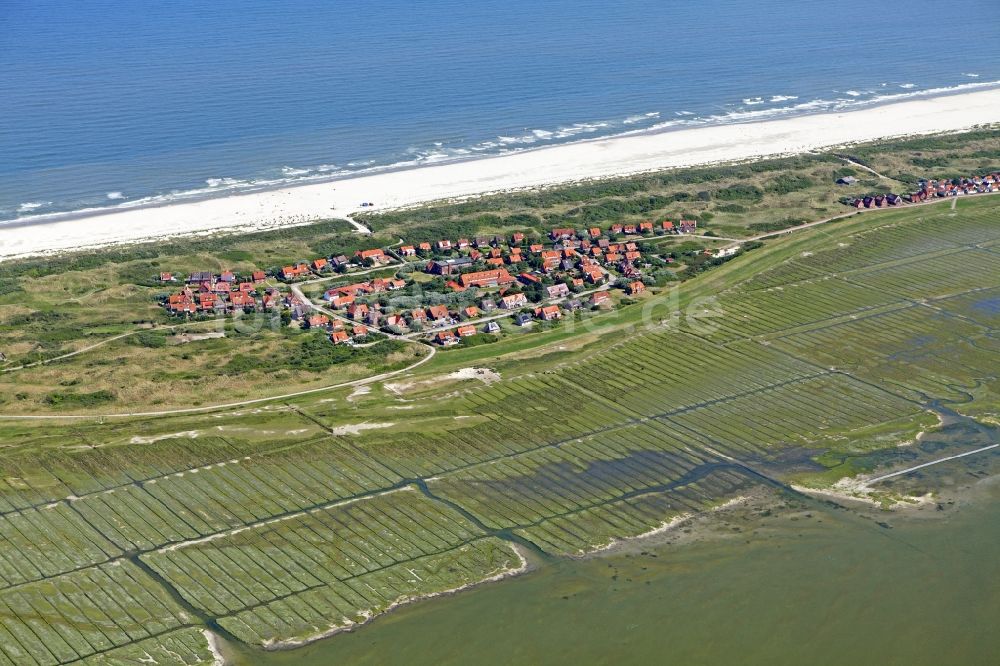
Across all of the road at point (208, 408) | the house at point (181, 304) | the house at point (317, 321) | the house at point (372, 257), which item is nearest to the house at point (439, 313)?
the house at point (317, 321)

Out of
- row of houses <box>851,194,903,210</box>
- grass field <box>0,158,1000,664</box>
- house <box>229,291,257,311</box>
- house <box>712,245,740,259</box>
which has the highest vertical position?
house <box>229,291,257,311</box>

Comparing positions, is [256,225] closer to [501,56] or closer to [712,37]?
[501,56]

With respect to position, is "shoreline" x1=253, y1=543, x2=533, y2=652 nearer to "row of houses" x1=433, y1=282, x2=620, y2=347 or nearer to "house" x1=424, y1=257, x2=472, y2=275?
"row of houses" x1=433, y1=282, x2=620, y2=347

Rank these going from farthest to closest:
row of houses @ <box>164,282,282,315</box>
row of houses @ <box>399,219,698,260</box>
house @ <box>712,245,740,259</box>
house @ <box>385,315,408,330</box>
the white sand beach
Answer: the white sand beach
row of houses @ <box>399,219,698,260</box>
house @ <box>712,245,740,259</box>
row of houses @ <box>164,282,282,315</box>
house @ <box>385,315,408,330</box>

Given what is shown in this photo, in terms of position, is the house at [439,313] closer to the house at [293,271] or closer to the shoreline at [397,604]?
the house at [293,271]

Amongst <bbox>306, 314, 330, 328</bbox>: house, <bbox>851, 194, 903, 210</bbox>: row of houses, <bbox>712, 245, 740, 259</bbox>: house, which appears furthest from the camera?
<bbox>851, 194, 903, 210</bbox>: row of houses

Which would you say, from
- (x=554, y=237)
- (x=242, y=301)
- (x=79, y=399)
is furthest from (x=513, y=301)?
(x=79, y=399)

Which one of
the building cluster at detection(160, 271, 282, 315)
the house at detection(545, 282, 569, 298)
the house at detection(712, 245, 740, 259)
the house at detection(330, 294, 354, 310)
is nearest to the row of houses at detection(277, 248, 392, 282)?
the building cluster at detection(160, 271, 282, 315)
